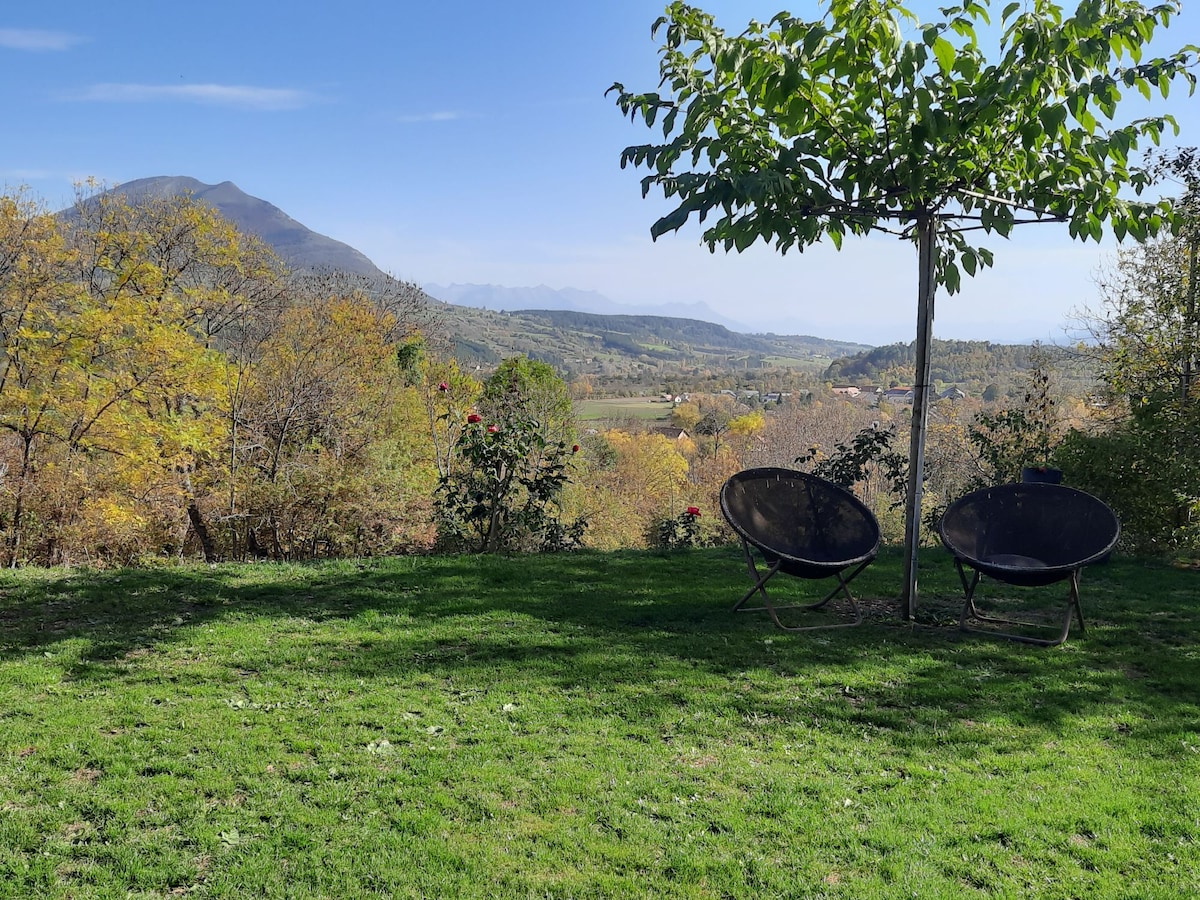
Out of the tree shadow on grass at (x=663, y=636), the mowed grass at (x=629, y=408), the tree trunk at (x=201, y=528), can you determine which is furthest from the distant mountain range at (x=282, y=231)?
the tree shadow on grass at (x=663, y=636)

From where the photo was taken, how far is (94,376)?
12.2 m

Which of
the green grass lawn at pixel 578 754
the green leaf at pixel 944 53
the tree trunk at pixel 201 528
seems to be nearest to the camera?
the green grass lawn at pixel 578 754

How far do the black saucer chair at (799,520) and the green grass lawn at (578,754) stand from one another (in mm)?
463

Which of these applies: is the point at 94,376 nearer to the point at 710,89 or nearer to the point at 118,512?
the point at 118,512

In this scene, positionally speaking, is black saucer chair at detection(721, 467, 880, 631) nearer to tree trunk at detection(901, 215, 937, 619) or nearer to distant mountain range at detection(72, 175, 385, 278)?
tree trunk at detection(901, 215, 937, 619)

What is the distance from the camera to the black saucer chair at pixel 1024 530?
15.8ft

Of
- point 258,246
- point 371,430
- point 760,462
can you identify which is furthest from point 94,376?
point 760,462

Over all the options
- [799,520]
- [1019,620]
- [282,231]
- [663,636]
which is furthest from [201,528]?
[282,231]

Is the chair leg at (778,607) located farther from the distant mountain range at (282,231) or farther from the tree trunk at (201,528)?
the distant mountain range at (282,231)

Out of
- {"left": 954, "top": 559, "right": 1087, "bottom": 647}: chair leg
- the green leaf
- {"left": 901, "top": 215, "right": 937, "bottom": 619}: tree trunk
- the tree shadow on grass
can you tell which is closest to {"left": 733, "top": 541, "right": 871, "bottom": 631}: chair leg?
the tree shadow on grass

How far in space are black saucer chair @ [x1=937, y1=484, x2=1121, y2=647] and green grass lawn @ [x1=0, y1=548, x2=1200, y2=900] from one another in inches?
16.9

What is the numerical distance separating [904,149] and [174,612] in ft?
18.0

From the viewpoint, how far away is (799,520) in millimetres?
5379

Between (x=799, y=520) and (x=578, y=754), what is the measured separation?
2887mm
